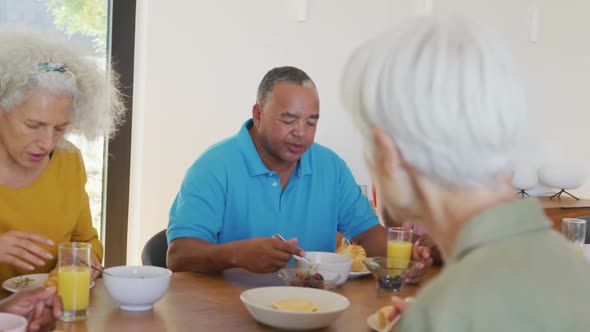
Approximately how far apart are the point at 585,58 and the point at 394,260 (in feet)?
11.8

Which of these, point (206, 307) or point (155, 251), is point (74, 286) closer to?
point (206, 307)

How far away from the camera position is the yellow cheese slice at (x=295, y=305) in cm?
155

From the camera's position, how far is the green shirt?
0.83 m

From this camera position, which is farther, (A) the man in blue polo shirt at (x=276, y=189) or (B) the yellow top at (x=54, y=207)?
(A) the man in blue polo shirt at (x=276, y=189)

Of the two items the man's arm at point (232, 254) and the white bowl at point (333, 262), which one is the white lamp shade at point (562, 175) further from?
the man's arm at point (232, 254)

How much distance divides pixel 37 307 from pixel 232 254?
0.64 m

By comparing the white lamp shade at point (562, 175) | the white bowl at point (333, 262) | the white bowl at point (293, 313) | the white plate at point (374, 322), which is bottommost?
the white plate at point (374, 322)

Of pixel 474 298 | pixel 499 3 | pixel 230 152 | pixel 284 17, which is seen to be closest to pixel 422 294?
pixel 474 298

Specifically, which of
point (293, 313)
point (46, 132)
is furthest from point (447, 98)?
point (46, 132)

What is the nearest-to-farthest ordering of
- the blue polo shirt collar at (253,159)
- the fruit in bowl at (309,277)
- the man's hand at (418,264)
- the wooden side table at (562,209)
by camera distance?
the fruit in bowl at (309,277) < the man's hand at (418,264) < the blue polo shirt collar at (253,159) < the wooden side table at (562,209)

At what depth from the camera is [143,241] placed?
11.4ft

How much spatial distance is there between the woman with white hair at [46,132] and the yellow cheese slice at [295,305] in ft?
1.87

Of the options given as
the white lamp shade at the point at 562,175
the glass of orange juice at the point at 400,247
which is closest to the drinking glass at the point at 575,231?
the glass of orange juice at the point at 400,247

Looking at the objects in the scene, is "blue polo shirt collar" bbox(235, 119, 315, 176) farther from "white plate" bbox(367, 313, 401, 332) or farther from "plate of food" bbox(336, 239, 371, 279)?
"white plate" bbox(367, 313, 401, 332)
